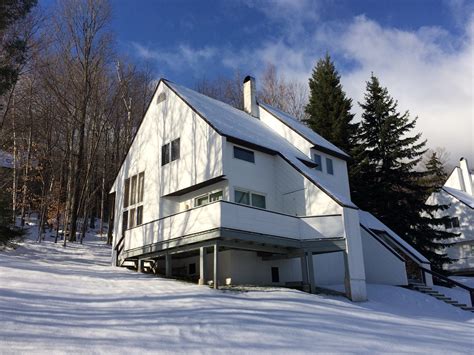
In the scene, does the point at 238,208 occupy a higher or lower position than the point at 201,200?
lower

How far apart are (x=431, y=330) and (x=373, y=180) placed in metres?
20.5

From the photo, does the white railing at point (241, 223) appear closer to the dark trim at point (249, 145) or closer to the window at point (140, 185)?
the dark trim at point (249, 145)

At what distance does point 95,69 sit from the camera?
3102cm

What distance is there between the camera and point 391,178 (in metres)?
30.1

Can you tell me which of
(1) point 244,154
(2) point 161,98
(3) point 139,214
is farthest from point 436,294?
(2) point 161,98

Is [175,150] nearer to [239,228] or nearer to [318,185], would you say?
[239,228]

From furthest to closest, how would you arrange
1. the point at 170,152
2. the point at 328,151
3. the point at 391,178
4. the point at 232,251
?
the point at 391,178 < the point at 328,151 < the point at 170,152 < the point at 232,251

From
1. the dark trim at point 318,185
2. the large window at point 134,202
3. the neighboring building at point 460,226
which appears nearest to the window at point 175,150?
the large window at point 134,202

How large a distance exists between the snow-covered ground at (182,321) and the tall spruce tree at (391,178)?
14.6 m

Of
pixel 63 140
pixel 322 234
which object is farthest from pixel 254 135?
pixel 63 140

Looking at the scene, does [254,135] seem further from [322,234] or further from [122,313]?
[122,313]

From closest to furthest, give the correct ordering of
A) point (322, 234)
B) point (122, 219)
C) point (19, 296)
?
point (19, 296) → point (322, 234) → point (122, 219)

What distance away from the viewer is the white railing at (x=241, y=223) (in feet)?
48.3

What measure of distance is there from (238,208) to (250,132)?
20.6 ft
